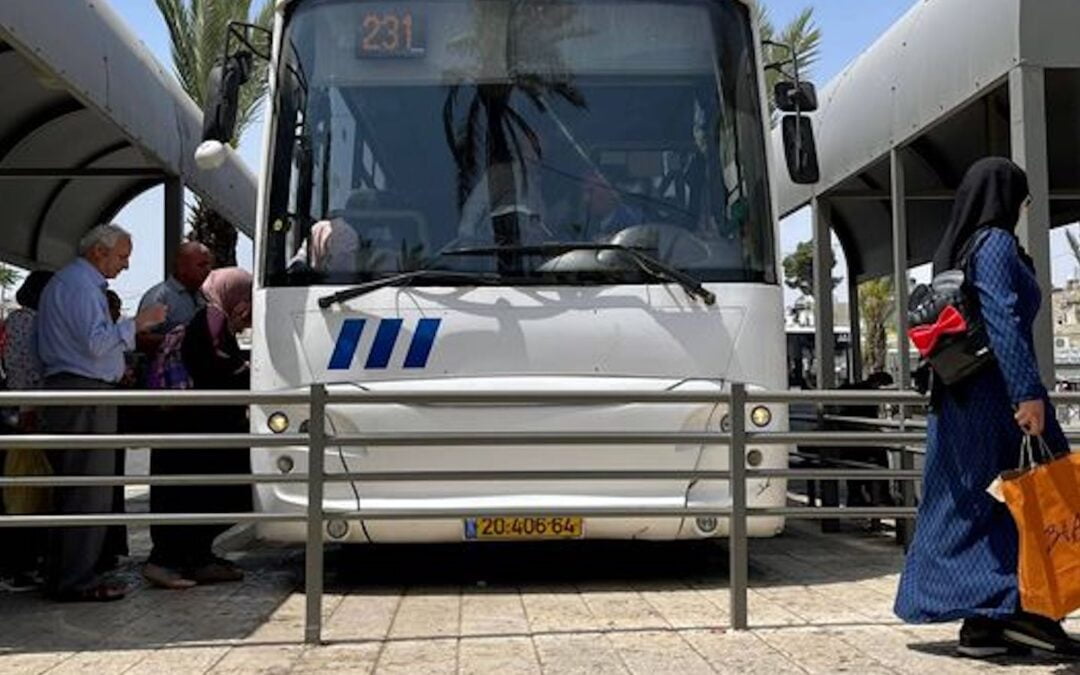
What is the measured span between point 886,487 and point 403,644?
5.44 m

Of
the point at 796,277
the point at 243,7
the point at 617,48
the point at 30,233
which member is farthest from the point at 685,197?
the point at 796,277

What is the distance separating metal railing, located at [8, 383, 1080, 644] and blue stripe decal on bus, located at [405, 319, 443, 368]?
63 cm

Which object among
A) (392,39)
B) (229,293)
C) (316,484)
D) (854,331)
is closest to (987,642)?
(316,484)

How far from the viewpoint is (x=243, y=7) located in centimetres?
1969

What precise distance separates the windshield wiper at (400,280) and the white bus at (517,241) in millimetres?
12

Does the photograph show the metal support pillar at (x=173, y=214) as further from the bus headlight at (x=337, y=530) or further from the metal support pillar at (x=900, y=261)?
the metal support pillar at (x=900, y=261)

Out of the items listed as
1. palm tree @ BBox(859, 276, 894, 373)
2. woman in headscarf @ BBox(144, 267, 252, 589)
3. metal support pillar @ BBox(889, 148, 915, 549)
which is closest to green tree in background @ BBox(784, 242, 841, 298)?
palm tree @ BBox(859, 276, 894, 373)

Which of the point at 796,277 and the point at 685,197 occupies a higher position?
the point at 796,277

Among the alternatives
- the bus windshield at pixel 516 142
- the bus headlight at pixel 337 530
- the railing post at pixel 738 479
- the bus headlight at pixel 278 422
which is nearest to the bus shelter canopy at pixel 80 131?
the bus windshield at pixel 516 142

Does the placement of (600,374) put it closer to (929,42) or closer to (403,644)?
(403,644)

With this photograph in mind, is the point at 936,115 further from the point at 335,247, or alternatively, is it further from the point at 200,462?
the point at 200,462

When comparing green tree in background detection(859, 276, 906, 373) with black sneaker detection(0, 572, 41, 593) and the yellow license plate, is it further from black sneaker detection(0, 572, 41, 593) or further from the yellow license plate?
black sneaker detection(0, 572, 41, 593)

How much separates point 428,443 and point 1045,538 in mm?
2608

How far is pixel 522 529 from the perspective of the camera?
→ 6117mm
